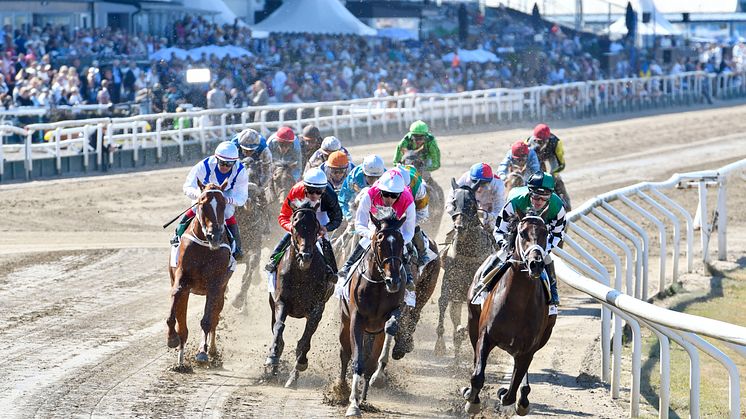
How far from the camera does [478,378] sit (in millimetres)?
8492

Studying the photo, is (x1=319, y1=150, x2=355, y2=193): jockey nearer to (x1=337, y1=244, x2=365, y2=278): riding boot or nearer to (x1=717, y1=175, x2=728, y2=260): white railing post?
(x1=337, y1=244, x2=365, y2=278): riding boot

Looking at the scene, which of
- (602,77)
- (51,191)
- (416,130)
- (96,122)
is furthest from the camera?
(602,77)

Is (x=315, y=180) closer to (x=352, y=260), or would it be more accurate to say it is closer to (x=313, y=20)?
(x=352, y=260)

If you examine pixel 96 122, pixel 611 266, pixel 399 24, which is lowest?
pixel 611 266

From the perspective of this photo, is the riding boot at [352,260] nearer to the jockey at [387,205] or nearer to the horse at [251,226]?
the jockey at [387,205]

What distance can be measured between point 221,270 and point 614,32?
132ft

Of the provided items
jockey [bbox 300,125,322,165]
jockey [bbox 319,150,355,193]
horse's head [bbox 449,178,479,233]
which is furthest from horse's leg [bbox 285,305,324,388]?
jockey [bbox 300,125,322,165]

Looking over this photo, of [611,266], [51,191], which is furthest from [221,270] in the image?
[51,191]

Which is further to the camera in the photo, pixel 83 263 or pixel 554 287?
pixel 83 263

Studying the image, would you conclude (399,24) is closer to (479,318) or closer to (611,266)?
(611,266)

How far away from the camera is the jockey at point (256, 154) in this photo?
12602 millimetres

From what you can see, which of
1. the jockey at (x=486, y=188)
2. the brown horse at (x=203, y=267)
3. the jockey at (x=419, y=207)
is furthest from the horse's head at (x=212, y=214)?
the jockey at (x=486, y=188)

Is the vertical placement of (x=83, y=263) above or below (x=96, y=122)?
below

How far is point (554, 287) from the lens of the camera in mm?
8805
